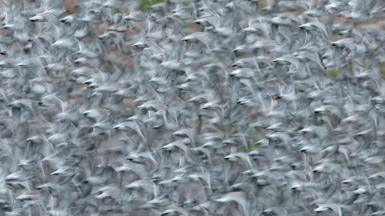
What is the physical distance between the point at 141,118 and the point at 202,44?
0.42 metres

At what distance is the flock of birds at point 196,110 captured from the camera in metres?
3.78

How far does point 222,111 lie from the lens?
12.8ft

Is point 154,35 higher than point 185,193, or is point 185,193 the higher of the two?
point 154,35

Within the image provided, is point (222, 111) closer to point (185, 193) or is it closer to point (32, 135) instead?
point (185, 193)

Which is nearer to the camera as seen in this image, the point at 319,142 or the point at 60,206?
the point at 319,142

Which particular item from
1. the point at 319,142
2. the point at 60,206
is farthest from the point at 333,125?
the point at 60,206

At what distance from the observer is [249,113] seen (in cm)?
388

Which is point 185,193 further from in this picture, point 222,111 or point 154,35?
point 154,35

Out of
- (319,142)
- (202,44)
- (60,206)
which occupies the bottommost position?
(60,206)

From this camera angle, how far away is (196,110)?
393 cm

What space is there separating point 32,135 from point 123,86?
0.50 meters

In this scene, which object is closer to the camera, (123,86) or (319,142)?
(319,142)

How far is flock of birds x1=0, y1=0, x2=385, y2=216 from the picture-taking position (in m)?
3.78

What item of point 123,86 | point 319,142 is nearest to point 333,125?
point 319,142
